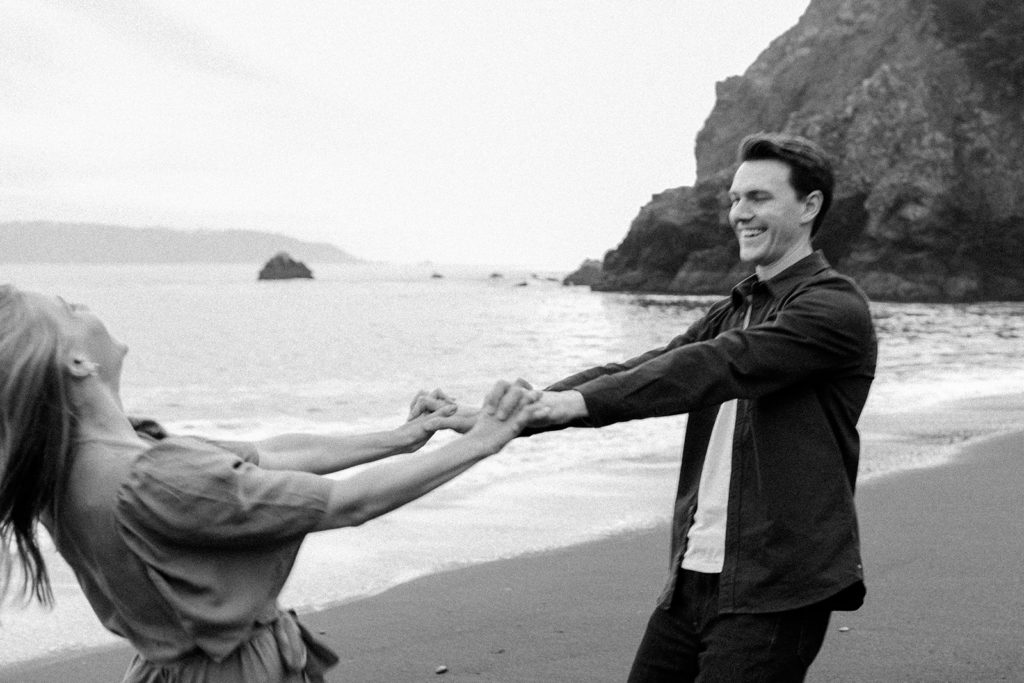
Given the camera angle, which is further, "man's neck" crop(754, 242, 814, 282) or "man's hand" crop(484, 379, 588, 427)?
"man's neck" crop(754, 242, 814, 282)

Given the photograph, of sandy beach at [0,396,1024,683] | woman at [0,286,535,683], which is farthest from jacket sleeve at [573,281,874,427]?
sandy beach at [0,396,1024,683]

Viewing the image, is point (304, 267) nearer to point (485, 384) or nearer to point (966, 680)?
point (485, 384)

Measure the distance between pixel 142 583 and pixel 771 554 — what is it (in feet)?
4.96

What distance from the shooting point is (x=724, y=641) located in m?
2.78

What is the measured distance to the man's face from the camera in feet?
9.92

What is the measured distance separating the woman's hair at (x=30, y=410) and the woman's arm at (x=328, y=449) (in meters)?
0.74

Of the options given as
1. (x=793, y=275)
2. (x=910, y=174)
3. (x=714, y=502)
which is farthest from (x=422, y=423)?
(x=910, y=174)

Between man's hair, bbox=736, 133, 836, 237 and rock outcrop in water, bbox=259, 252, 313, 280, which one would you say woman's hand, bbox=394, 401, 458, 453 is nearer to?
man's hair, bbox=736, 133, 836, 237

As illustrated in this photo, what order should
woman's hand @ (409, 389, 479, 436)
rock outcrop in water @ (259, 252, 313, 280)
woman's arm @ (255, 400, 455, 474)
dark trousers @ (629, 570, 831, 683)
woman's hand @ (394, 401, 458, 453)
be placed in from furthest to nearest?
rock outcrop in water @ (259, 252, 313, 280), woman's hand @ (409, 389, 479, 436), woman's hand @ (394, 401, 458, 453), woman's arm @ (255, 400, 455, 474), dark trousers @ (629, 570, 831, 683)

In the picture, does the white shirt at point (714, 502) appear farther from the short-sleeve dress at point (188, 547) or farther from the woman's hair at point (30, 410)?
the woman's hair at point (30, 410)

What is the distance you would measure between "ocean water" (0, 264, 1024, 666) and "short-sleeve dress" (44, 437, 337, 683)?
59cm

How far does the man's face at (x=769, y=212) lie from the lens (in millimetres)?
3023

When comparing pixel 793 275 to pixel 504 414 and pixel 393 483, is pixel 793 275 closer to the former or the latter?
pixel 504 414

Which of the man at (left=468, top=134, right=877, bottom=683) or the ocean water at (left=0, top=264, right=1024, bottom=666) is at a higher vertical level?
the man at (left=468, top=134, right=877, bottom=683)
